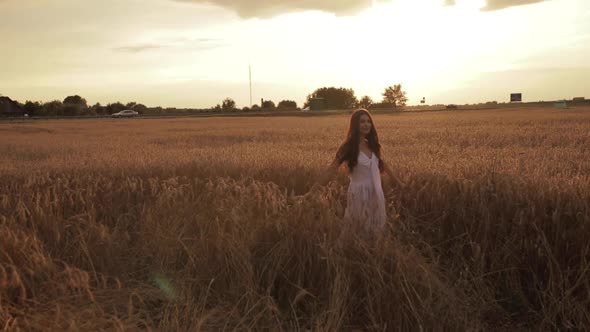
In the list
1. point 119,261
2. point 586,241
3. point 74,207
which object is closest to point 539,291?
point 586,241

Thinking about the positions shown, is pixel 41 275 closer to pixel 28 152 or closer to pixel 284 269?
pixel 284 269

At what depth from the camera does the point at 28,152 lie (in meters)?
13.9

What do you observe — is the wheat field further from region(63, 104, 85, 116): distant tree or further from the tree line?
region(63, 104, 85, 116): distant tree

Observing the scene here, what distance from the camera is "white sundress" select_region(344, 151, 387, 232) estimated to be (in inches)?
185

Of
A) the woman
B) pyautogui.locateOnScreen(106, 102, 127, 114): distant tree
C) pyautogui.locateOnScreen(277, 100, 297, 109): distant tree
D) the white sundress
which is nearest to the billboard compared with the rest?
pyautogui.locateOnScreen(277, 100, 297, 109): distant tree

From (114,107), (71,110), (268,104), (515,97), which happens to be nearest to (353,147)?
(71,110)

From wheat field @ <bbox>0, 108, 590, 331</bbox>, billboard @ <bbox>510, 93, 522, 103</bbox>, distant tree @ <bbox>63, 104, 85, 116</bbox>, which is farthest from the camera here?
billboard @ <bbox>510, 93, 522, 103</bbox>

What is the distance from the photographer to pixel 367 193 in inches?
199

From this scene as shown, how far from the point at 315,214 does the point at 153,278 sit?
1504 mm

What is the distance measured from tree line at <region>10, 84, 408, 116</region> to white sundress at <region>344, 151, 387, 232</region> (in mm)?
49319

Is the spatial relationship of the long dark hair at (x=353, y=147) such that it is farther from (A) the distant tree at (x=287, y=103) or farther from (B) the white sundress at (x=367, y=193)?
(A) the distant tree at (x=287, y=103)

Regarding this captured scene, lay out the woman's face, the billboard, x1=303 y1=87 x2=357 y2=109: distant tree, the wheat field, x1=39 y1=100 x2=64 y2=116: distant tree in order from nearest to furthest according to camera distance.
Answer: the wheat field → the woman's face → x1=39 y1=100 x2=64 y2=116: distant tree → the billboard → x1=303 y1=87 x2=357 y2=109: distant tree

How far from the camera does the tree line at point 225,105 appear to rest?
8538 centimetres

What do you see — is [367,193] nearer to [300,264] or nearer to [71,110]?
[300,264]
